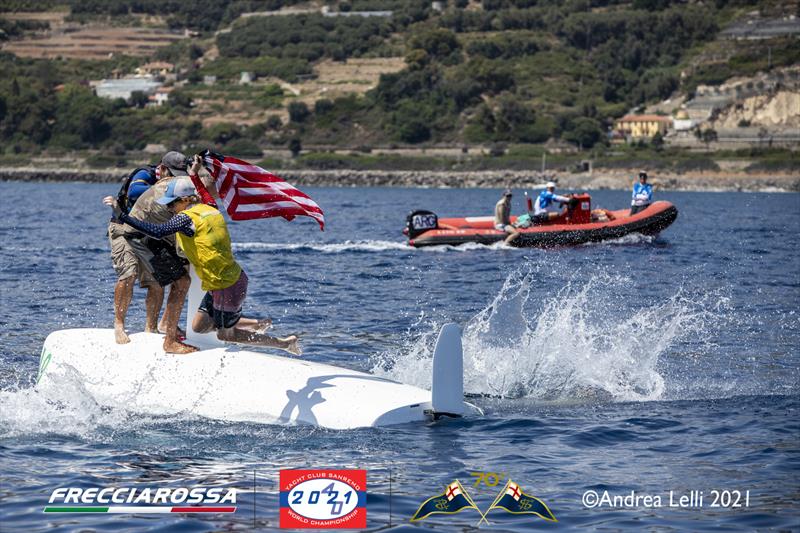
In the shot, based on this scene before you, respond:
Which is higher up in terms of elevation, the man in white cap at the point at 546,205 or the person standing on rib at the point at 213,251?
the person standing on rib at the point at 213,251

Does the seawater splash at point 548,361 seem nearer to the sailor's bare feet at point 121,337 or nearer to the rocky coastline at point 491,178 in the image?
the sailor's bare feet at point 121,337

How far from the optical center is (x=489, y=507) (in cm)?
880

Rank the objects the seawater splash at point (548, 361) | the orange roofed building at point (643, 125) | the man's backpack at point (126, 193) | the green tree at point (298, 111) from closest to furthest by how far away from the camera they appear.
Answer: the man's backpack at point (126, 193)
the seawater splash at point (548, 361)
the orange roofed building at point (643, 125)
the green tree at point (298, 111)

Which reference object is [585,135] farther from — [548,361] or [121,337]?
[121,337]

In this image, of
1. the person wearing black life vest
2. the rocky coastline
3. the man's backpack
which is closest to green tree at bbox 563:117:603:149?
the rocky coastline

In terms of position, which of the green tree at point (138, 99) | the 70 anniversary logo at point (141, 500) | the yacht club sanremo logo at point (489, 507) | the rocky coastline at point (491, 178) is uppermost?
the green tree at point (138, 99)

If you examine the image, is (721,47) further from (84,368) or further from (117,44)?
(84,368)

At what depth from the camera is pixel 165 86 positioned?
535 feet

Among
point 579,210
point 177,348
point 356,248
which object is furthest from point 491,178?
point 177,348

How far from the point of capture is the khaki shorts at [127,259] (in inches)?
468

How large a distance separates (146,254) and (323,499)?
4.05 m

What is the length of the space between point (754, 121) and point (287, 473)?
421 feet

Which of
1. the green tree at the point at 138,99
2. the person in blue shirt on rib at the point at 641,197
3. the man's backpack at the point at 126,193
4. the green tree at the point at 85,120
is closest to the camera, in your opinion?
the man's backpack at the point at 126,193

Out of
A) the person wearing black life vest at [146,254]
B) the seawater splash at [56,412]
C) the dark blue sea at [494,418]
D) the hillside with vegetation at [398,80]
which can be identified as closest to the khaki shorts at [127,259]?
the person wearing black life vest at [146,254]
